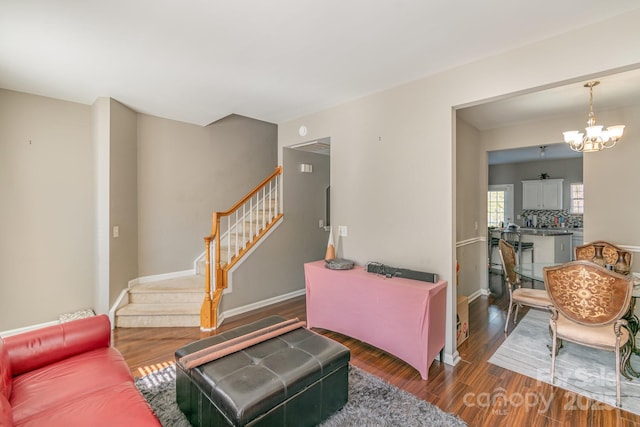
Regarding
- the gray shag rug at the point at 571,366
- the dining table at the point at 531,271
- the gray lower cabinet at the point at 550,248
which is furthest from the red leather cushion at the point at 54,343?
the gray lower cabinet at the point at 550,248

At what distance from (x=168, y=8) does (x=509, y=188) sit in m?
9.56

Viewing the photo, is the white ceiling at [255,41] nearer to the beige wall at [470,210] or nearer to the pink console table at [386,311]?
the beige wall at [470,210]

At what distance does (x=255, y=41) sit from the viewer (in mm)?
2240

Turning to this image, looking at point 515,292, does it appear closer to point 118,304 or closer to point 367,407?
point 367,407

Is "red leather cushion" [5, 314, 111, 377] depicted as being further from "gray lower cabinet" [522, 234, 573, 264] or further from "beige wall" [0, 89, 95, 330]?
"gray lower cabinet" [522, 234, 573, 264]

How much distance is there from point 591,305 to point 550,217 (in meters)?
7.08

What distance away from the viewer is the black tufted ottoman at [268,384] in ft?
5.08

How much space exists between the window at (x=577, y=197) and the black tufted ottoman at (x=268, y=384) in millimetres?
8610

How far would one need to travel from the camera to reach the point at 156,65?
263cm

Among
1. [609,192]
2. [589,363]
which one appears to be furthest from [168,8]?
[609,192]

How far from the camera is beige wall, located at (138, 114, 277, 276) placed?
4.12 meters

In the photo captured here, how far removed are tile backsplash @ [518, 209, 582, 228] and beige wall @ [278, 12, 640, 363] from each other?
7.01 m

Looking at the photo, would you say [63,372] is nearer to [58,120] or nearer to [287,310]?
[287,310]

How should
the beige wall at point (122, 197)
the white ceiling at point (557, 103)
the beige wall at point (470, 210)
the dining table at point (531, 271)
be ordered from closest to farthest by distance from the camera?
the white ceiling at point (557, 103)
the dining table at point (531, 271)
the beige wall at point (122, 197)
the beige wall at point (470, 210)
